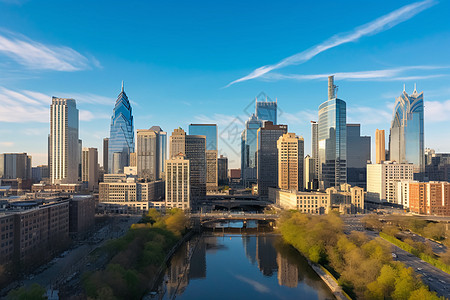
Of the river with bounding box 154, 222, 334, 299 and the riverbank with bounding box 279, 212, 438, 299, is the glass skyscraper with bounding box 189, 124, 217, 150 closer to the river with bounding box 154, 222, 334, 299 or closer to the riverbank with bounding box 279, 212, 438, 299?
the river with bounding box 154, 222, 334, 299

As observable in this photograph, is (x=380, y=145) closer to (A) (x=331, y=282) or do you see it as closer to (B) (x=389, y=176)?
(B) (x=389, y=176)

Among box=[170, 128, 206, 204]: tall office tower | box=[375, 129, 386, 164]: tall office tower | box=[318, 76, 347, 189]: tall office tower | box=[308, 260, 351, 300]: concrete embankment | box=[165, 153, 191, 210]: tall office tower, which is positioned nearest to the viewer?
box=[308, 260, 351, 300]: concrete embankment

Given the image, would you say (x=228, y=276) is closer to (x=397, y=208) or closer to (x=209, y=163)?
(x=397, y=208)

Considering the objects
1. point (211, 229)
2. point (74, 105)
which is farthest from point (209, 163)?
point (211, 229)

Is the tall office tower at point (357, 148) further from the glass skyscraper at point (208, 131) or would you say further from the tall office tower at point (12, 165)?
the tall office tower at point (12, 165)

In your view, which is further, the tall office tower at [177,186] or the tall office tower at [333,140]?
the tall office tower at [333,140]

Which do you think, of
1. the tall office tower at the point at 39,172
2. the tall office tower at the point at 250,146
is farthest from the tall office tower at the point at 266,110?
the tall office tower at the point at 39,172

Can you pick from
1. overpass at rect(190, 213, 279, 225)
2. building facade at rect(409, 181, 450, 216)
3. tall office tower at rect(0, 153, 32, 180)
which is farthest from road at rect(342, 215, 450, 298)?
tall office tower at rect(0, 153, 32, 180)
